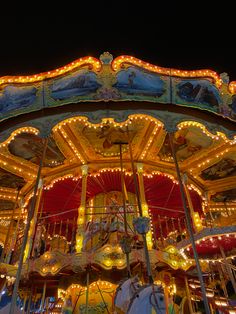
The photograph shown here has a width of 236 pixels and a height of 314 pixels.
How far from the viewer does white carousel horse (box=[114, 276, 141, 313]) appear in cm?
503

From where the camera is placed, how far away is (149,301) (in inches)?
153

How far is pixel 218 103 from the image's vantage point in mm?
8641

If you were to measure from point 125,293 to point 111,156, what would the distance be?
18.6 ft

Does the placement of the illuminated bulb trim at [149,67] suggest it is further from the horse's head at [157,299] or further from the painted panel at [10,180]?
the horse's head at [157,299]

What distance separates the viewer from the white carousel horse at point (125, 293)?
503 cm

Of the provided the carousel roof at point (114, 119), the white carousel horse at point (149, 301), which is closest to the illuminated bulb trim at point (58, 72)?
the carousel roof at point (114, 119)

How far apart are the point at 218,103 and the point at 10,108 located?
630cm

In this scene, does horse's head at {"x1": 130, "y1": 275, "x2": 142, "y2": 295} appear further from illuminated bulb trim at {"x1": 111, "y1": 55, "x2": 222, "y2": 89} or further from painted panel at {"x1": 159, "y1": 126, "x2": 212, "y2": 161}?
illuminated bulb trim at {"x1": 111, "y1": 55, "x2": 222, "y2": 89}

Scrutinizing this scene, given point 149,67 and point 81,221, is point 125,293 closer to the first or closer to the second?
point 81,221

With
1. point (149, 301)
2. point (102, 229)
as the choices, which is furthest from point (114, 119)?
point (149, 301)

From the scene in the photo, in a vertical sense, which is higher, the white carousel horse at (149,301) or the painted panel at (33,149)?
the painted panel at (33,149)

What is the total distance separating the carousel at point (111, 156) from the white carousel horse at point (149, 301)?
2.02 m

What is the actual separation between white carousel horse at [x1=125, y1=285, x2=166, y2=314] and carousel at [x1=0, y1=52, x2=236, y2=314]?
202 centimetres

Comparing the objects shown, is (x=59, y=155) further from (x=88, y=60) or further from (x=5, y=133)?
(x=88, y=60)
